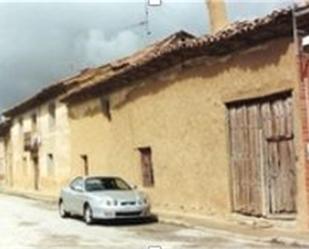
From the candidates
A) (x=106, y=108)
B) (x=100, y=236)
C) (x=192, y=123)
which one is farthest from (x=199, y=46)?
(x=106, y=108)

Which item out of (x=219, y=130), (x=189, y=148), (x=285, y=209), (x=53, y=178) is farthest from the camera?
(x=53, y=178)

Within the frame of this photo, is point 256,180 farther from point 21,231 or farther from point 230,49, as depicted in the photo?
point 21,231

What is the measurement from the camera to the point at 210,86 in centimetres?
2072

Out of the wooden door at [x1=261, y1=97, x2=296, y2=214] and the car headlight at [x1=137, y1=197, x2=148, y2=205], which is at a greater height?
the wooden door at [x1=261, y1=97, x2=296, y2=214]

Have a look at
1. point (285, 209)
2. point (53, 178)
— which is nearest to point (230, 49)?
point (285, 209)

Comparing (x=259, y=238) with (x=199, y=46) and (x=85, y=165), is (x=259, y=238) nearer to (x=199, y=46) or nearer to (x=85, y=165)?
(x=199, y=46)

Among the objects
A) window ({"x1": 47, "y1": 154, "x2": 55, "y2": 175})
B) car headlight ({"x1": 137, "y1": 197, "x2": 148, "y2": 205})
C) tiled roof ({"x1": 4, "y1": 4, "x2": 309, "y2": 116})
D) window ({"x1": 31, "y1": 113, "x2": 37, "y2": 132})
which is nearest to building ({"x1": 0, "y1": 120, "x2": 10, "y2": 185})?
window ({"x1": 31, "y1": 113, "x2": 37, "y2": 132})

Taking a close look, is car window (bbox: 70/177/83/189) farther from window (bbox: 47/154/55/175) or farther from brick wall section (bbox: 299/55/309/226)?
window (bbox: 47/154/55/175)

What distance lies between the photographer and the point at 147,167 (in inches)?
1013

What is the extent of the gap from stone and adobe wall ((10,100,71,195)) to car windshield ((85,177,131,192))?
1307cm

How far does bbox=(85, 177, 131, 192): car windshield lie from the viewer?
22172mm

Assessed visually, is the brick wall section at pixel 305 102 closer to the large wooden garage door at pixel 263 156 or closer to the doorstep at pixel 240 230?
the large wooden garage door at pixel 263 156

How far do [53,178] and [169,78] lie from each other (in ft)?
59.8

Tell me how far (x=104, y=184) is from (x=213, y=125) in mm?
4048
